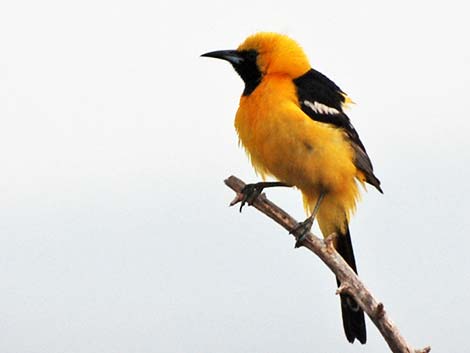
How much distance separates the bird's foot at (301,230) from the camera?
7422mm

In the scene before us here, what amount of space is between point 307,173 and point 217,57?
1.31 metres

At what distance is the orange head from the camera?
26.0ft

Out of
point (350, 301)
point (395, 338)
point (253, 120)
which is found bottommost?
point (395, 338)

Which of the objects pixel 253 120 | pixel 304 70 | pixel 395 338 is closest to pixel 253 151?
pixel 253 120

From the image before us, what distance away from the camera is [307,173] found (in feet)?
25.0

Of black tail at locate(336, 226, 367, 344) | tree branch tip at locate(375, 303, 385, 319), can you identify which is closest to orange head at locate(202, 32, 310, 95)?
black tail at locate(336, 226, 367, 344)

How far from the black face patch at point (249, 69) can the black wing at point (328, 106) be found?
0.36 meters

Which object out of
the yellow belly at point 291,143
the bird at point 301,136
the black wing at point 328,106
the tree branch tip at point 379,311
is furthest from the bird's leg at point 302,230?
the tree branch tip at point 379,311

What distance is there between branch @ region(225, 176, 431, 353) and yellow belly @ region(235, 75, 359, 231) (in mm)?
301

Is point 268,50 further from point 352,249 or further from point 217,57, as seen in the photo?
point 352,249

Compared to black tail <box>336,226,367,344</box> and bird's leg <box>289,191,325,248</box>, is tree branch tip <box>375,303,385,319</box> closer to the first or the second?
bird's leg <box>289,191,325,248</box>

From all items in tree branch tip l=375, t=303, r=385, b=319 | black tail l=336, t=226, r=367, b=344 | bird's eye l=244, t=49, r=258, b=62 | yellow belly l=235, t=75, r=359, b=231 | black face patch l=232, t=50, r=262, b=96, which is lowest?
tree branch tip l=375, t=303, r=385, b=319

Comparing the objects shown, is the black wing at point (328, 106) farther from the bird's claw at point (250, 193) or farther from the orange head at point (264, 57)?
the bird's claw at point (250, 193)

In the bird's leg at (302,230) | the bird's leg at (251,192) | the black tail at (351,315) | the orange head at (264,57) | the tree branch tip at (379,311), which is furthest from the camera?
the black tail at (351,315)
